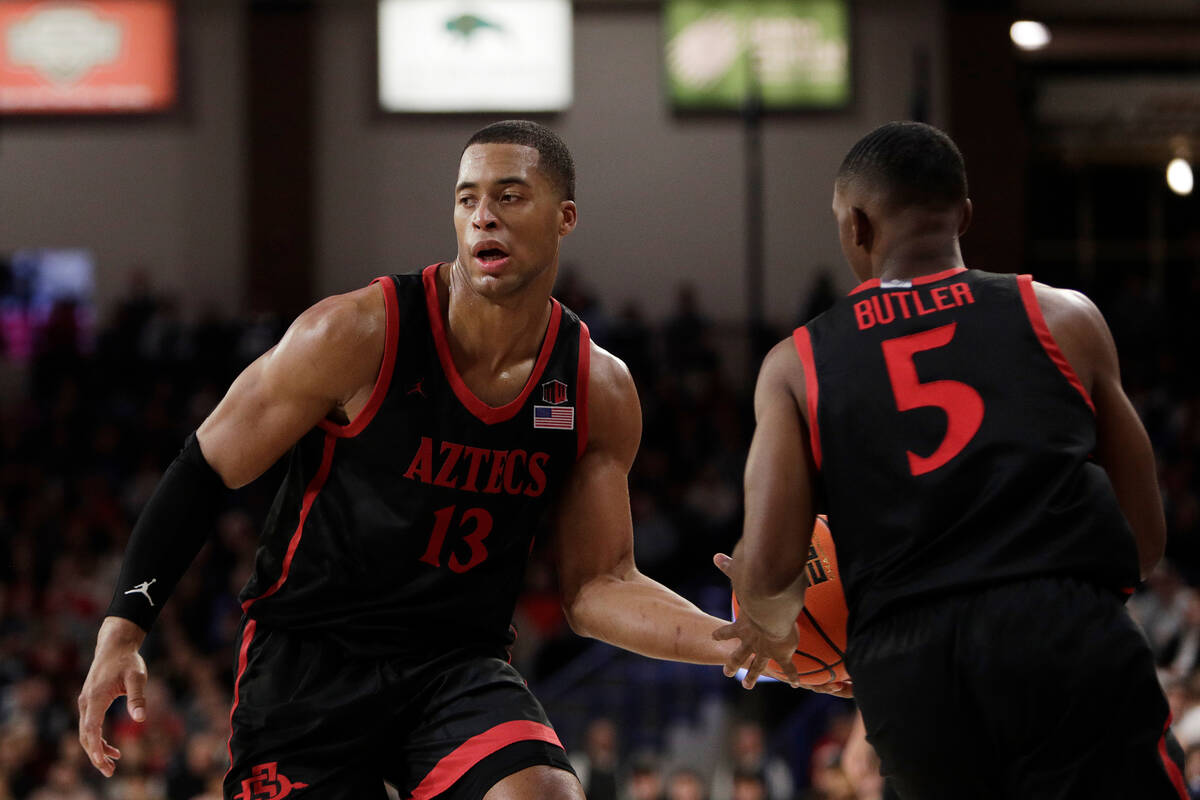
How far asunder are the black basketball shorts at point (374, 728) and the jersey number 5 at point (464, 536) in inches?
8.4

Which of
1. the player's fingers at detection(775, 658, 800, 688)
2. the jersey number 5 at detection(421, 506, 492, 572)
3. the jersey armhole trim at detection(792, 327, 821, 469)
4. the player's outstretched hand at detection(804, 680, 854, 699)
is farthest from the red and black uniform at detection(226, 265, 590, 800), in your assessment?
the jersey armhole trim at detection(792, 327, 821, 469)

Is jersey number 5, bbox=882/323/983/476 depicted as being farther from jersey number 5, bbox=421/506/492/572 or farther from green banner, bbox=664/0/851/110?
green banner, bbox=664/0/851/110

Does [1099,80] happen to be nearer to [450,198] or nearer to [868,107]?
[868,107]

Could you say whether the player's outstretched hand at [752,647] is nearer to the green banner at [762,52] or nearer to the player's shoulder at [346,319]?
the player's shoulder at [346,319]

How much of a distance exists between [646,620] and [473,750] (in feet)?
1.80

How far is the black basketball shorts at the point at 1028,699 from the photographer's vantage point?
230 centimetres

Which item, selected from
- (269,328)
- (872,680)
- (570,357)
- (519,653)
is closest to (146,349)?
(269,328)

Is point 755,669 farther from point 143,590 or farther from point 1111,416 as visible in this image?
point 143,590

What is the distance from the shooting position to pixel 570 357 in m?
3.46

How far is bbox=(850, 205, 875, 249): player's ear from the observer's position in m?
2.76

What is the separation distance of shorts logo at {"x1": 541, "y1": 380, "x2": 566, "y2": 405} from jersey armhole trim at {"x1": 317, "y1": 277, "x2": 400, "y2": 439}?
37 cm

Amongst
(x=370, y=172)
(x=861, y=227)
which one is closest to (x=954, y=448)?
(x=861, y=227)

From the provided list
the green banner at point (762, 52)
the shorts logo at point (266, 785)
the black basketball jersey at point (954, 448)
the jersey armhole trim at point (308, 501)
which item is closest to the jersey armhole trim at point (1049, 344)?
the black basketball jersey at point (954, 448)

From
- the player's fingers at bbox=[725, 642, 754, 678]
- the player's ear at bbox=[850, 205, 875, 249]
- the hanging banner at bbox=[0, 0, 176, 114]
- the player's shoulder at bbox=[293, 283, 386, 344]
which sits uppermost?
the hanging banner at bbox=[0, 0, 176, 114]
